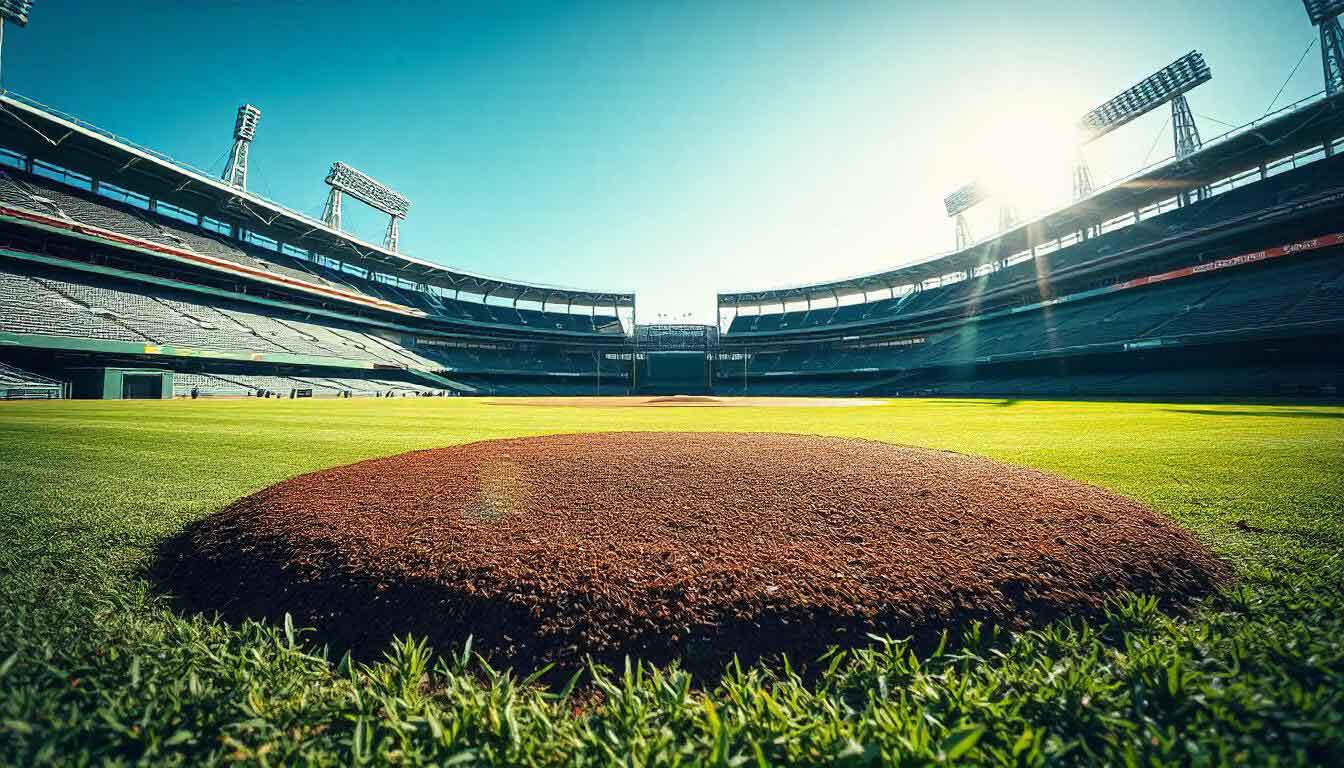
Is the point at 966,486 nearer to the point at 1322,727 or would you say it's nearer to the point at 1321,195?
the point at 1322,727

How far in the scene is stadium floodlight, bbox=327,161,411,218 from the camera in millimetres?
43750

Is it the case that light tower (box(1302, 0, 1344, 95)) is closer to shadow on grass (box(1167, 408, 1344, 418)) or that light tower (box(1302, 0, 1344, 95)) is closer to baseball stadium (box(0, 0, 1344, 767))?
shadow on grass (box(1167, 408, 1344, 418))

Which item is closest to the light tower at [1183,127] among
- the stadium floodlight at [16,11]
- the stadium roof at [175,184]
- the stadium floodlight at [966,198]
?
the stadium floodlight at [966,198]

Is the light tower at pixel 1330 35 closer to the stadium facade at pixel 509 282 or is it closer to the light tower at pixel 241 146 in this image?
the stadium facade at pixel 509 282

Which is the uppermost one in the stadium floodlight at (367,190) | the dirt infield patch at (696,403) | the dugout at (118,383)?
the stadium floodlight at (367,190)

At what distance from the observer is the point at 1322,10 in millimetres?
26906

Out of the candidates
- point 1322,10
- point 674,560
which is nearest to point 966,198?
point 1322,10

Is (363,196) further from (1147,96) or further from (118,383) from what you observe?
(1147,96)

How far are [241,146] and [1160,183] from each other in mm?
68912

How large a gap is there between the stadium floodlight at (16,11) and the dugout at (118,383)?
22.2 meters

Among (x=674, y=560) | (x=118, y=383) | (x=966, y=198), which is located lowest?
(x=674, y=560)

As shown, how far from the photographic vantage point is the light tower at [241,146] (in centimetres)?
3700

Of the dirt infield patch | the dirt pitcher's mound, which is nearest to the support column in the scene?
the dirt infield patch

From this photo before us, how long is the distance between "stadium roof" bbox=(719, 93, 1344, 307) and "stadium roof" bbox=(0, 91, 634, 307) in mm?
49337
